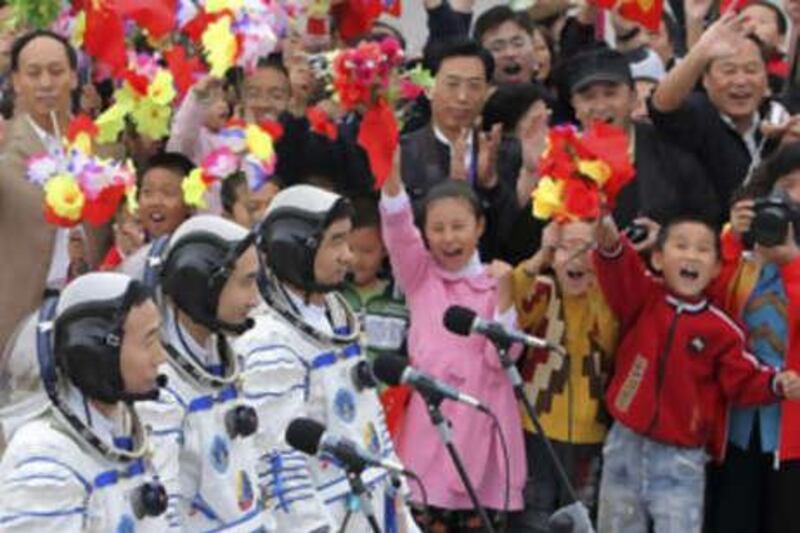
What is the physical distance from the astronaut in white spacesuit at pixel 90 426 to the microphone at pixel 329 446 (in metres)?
0.39

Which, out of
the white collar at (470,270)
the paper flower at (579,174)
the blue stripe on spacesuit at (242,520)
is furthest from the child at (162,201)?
the blue stripe on spacesuit at (242,520)

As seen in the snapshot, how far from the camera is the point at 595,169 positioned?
7934mm

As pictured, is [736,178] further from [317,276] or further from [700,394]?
[317,276]

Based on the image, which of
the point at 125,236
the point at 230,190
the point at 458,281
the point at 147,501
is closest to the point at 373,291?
the point at 458,281

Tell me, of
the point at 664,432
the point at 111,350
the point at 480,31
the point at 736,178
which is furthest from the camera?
the point at 480,31

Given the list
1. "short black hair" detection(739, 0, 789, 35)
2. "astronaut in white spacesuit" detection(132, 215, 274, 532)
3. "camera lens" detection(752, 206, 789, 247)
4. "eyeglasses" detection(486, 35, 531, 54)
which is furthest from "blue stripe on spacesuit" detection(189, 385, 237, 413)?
"short black hair" detection(739, 0, 789, 35)

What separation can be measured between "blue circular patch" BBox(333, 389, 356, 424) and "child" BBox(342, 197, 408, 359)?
4.51 feet

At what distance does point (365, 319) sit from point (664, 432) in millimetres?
1242

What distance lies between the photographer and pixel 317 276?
23.7 ft

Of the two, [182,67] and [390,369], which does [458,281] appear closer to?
Answer: [182,67]

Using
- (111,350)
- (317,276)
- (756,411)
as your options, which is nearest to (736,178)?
(756,411)

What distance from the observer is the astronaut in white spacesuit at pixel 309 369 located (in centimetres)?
700

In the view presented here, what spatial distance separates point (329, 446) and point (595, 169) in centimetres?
221

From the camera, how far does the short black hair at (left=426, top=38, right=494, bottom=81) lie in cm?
929
